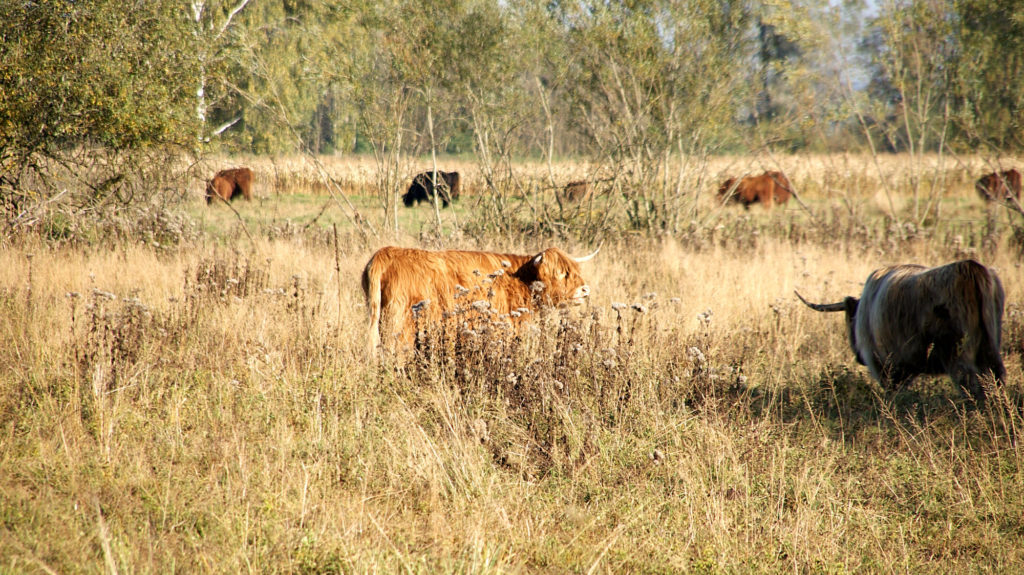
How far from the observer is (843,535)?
10.5ft

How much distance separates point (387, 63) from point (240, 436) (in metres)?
8.52

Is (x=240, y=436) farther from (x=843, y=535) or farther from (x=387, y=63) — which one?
(x=387, y=63)

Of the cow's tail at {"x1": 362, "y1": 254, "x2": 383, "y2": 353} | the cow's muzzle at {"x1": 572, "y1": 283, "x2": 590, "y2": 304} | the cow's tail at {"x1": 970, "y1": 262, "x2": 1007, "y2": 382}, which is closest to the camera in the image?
the cow's tail at {"x1": 970, "y1": 262, "x2": 1007, "y2": 382}

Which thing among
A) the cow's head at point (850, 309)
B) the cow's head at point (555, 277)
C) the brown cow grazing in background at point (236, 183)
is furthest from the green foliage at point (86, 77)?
the brown cow grazing in background at point (236, 183)

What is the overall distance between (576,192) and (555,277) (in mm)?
6483

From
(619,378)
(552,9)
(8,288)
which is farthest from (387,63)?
(619,378)

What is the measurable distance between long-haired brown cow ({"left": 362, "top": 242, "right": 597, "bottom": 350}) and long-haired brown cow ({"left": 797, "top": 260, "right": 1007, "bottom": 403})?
2.26 meters

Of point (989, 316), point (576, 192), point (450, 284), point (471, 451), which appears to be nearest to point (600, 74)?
point (576, 192)

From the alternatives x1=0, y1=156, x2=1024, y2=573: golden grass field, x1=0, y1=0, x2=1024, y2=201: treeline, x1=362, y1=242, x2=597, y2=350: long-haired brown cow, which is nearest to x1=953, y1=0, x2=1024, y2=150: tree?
x1=0, y1=0, x2=1024, y2=201: treeline

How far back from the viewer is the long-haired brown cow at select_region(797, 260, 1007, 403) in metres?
4.29

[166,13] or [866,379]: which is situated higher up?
[166,13]

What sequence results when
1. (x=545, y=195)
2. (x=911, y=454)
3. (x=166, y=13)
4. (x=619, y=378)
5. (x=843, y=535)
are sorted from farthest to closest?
1. (x=545, y=195)
2. (x=166, y=13)
3. (x=619, y=378)
4. (x=911, y=454)
5. (x=843, y=535)

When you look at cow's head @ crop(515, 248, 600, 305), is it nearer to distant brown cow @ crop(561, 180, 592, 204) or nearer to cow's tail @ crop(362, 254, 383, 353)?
cow's tail @ crop(362, 254, 383, 353)

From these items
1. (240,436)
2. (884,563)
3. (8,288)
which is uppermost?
(8,288)
